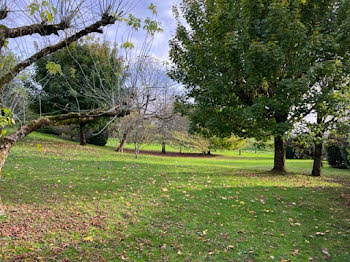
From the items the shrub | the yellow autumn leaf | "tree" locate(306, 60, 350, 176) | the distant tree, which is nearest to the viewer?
the yellow autumn leaf

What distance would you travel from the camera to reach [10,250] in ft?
10.6

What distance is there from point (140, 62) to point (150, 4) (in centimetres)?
98

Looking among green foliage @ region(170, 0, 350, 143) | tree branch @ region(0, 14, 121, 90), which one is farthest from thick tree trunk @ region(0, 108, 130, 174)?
green foliage @ region(170, 0, 350, 143)

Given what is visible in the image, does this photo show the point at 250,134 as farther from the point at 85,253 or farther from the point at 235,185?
the point at 85,253

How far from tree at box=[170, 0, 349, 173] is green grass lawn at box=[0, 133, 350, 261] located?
2576 millimetres

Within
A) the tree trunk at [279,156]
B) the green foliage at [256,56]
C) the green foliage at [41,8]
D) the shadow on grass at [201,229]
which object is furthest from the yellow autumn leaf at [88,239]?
the tree trunk at [279,156]

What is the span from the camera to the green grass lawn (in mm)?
3570

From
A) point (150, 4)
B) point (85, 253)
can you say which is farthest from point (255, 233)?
point (150, 4)

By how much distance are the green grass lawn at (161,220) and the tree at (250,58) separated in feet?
8.45

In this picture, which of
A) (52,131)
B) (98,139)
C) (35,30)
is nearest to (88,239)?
(35,30)

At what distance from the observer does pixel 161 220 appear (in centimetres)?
470

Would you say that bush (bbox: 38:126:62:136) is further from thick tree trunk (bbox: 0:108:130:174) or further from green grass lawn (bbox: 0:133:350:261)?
thick tree trunk (bbox: 0:108:130:174)

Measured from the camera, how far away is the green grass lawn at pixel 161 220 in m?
3.57

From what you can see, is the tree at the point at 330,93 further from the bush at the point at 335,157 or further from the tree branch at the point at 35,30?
the bush at the point at 335,157
